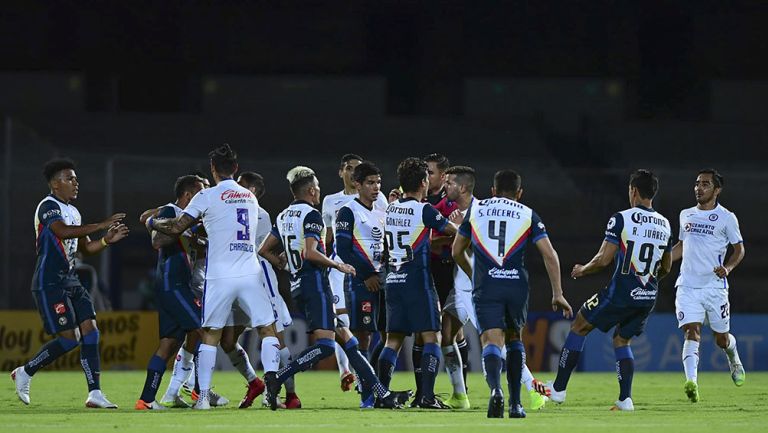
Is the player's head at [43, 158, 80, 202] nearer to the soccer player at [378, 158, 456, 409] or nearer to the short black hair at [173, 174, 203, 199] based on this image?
the short black hair at [173, 174, 203, 199]

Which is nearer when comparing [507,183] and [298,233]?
[507,183]

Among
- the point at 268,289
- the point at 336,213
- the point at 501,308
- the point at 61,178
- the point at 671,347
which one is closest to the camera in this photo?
the point at 501,308

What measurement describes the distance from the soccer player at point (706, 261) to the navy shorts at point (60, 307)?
19.9 feet

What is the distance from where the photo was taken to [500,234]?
10.1 metres

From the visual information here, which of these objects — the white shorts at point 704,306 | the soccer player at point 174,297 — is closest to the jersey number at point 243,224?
the soccer player at point 174,297

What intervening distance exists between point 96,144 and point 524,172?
37.6 feet

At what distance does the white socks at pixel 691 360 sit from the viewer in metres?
12.9

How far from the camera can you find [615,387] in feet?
51.4

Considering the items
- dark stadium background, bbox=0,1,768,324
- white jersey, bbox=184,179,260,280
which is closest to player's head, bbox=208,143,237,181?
white jersey, bbox=184,179,260,280

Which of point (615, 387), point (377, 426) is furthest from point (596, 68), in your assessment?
point (377, 426)

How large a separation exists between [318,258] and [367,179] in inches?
38.2

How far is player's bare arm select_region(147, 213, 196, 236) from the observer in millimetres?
10742

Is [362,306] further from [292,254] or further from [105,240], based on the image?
[105,240]

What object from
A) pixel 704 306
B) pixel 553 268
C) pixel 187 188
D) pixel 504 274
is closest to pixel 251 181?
pixel 187 188
